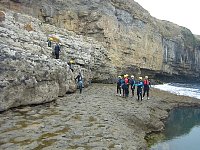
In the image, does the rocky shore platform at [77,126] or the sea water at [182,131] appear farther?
the sea water at [182,131]

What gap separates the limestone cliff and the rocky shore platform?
1.41m

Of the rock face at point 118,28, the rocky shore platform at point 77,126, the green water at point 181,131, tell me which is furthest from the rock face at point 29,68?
the rock face at point 118,28

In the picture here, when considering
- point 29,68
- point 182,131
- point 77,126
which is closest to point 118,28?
point 182,131

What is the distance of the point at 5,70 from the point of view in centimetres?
1578

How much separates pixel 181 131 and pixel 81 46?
51.4 ft

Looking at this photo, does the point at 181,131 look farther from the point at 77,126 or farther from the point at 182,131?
the point at 77,126

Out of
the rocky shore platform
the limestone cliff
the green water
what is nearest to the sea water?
the green water

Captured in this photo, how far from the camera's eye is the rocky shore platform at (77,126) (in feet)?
39.1

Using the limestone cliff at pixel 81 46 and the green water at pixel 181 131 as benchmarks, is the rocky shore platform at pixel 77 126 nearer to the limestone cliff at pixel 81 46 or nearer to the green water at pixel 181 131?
the green water at pixel 181 131

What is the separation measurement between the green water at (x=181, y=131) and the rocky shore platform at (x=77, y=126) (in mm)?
1031

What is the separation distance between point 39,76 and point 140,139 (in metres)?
7.71

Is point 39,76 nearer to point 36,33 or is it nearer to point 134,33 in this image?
point 36,33

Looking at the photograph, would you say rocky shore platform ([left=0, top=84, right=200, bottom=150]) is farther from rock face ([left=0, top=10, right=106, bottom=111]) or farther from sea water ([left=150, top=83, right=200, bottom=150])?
sea water ([left=150, top=83, right=200, bottom=150])

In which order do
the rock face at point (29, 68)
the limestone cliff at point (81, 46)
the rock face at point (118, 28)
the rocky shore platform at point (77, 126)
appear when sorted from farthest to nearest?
the rock face at point (118, 28) < the limestone cliff at point (81, 46) < the rock face at point (29, 68) < the rocky shore platform at point (77, 126)
